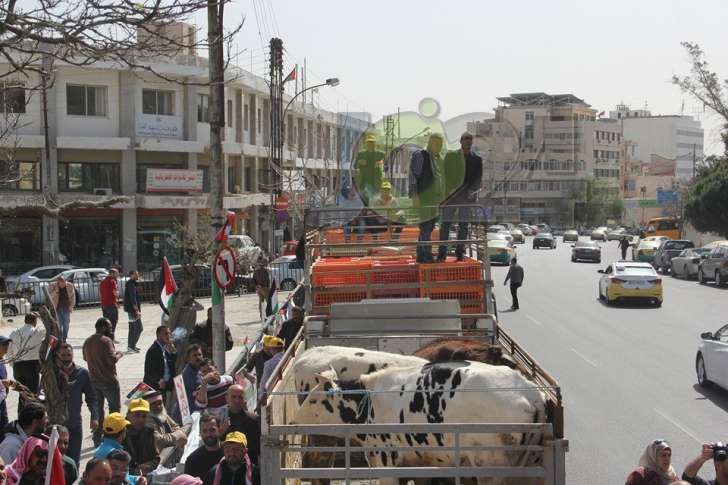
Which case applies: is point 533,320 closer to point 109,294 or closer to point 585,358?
point 585,358

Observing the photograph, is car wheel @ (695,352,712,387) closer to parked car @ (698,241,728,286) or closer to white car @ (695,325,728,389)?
white car @ (695,325,728,389)

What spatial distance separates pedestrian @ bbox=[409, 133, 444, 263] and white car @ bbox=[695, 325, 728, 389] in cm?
596

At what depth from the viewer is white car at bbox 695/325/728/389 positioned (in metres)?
15.8

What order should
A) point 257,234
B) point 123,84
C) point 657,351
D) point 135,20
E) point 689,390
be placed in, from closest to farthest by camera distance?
point 135,20
point 689,390
point 657,351
point 123,84
point 257,234

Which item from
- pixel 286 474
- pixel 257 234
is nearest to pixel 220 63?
pixel 286 474

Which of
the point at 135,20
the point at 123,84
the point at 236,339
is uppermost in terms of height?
the point at 123,84

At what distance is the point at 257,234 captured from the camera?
6281 cm

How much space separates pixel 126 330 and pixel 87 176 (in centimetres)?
2270

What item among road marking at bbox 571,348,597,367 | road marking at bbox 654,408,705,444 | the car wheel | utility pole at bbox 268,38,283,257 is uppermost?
utility pole at bbox 268,38,283,257

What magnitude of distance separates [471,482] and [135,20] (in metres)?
4.15

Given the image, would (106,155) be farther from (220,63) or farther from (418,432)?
(418,432)

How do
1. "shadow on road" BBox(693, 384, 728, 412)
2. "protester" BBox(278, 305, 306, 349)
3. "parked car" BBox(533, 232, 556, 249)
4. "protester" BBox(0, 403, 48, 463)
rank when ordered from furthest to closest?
"parked car" BBox(533, 232, 556, 249) → "shadow on road" BBox(693, 384, 728, 412) → "protester" BBox(278, 305, 306, 349) → "protester" BBox(0, 403, 48, 463)

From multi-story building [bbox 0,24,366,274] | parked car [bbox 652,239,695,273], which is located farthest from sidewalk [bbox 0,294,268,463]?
parked car [bbox 652,239,695,273]

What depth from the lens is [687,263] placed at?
153ft
